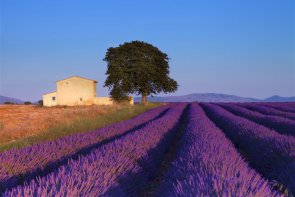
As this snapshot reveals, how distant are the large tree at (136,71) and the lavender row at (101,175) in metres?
34.8

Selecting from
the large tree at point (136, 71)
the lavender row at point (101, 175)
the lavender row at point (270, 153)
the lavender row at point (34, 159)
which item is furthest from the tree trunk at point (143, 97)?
the lavender row at point (101, 175)

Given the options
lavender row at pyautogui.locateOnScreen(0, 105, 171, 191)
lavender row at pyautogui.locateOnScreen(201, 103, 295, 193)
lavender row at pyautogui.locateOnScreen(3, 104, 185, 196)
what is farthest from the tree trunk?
lavender row at pyautogui.locateOnScreen(3, 104, 185, 196)

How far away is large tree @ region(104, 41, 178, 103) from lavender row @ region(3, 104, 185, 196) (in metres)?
34.8

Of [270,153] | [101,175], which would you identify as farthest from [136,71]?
[101,175]

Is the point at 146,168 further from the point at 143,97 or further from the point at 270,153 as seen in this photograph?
the point at 143,97

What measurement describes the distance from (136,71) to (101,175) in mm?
38493

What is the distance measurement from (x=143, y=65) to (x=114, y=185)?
3809 cm

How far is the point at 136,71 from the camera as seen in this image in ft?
140

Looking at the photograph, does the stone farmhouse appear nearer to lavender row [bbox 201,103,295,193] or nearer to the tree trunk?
the tree trunk

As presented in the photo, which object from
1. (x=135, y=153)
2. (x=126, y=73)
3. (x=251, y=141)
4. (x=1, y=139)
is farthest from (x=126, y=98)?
(x=135, y=153)

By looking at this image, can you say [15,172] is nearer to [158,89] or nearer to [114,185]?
[114,185]

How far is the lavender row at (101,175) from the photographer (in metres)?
3.47

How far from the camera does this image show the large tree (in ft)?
140

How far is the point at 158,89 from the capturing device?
1785 inches
